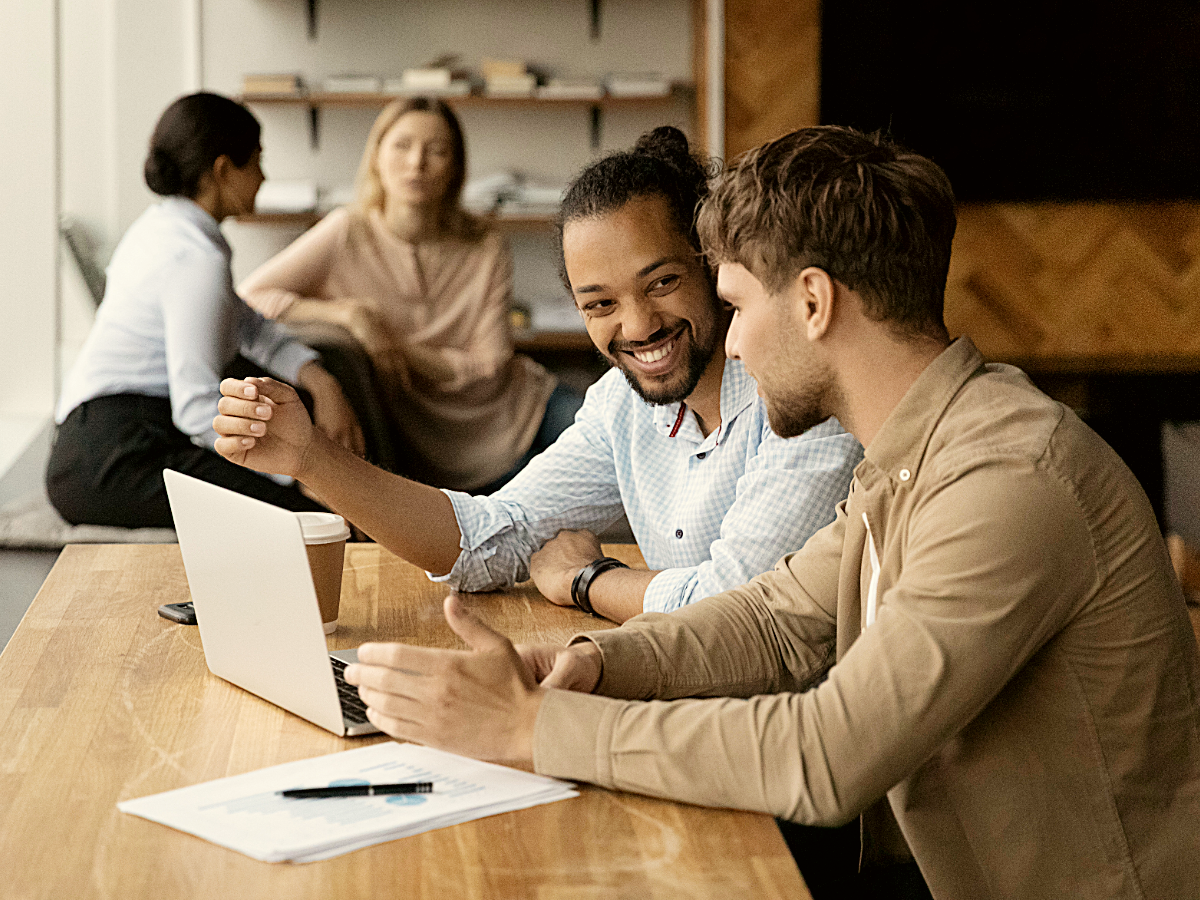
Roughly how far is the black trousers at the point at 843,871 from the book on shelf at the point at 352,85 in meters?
3.98

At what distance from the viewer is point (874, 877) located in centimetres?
124

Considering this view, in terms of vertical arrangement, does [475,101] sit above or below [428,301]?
above

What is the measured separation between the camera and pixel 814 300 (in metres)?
1.16

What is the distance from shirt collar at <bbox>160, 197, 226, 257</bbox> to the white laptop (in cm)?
218

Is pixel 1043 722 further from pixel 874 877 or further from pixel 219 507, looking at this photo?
pixel 219 507

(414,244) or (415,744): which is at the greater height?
(414,244)

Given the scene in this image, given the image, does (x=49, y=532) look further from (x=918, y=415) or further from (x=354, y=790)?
(x=918, y=415)

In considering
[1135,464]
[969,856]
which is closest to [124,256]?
[969,856]

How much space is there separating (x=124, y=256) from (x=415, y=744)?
8.26ft

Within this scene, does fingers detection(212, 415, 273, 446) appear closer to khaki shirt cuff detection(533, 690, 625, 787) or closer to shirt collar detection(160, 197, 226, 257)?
khaki shirt cuff detection(533, 690, 625, 787)

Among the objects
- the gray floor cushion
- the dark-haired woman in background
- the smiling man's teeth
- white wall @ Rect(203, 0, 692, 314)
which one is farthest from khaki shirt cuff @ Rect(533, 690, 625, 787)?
white wall @ Rect(203, 0, 692, 314)

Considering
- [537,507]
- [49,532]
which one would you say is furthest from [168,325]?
[537,507]

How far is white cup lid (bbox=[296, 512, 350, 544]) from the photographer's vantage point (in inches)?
54.2

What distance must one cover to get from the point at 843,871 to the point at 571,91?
398 cm
